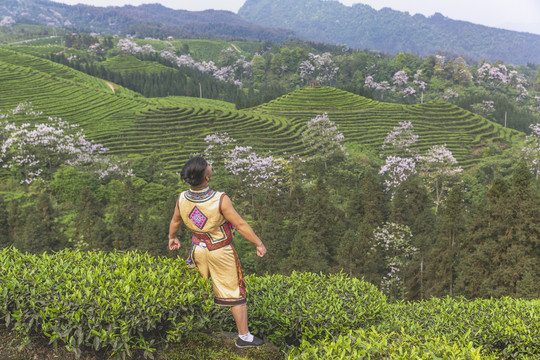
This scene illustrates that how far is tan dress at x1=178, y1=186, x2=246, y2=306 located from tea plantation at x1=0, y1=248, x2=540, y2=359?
0.66 feet

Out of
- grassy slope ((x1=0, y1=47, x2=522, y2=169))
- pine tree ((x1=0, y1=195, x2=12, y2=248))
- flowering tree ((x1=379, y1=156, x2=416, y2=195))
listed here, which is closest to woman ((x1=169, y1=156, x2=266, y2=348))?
pine tree ((x1=0, y1=195, x2=12, y2=248))

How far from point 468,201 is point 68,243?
104 feet

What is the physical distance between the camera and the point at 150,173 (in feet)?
122

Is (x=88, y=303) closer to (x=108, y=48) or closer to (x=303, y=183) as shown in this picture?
(x=303, y=183)

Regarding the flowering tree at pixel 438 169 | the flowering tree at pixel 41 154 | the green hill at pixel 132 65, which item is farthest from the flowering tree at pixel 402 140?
the green hill at pixel 132 65

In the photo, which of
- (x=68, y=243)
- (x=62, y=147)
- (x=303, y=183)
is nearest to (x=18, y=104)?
(x=62, y=147)

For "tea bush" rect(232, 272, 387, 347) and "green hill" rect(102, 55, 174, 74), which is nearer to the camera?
"tea bush" rect(232, 272, 387, 347)

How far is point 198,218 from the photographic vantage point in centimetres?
366

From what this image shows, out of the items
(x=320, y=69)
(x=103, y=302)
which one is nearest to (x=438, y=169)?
(x=103, y=302)

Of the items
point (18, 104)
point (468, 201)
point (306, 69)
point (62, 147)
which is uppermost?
point (306, 69)

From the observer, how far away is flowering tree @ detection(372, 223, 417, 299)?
20.4 metres

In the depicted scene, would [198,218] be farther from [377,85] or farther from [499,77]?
[499,77]

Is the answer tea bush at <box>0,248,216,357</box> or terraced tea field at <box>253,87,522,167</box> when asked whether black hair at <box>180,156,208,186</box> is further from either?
terraced tea field at <box>253,87,522,167</box>

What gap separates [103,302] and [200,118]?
49550 millimetres
